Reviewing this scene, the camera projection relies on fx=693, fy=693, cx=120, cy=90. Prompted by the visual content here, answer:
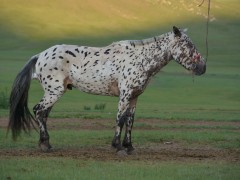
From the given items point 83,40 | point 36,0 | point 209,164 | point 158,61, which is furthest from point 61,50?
point 36,0

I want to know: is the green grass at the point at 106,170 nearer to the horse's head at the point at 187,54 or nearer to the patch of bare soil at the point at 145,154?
the patch of bare soil at the point at 145,154

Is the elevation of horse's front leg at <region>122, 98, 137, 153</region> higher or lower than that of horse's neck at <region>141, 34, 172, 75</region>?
lower

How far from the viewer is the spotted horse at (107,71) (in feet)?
43.4

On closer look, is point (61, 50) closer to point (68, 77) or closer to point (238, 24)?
point (68, 77)

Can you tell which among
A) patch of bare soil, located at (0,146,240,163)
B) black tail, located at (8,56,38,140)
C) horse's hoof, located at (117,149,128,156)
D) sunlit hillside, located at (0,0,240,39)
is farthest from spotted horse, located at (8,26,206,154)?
sunlit hillside, located at (0,0,240,39)

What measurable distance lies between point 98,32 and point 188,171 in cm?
12479

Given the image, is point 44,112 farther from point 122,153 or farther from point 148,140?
point 148,140

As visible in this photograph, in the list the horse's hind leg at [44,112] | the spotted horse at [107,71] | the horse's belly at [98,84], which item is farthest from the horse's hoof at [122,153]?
the horse's hind leg at [44,112]

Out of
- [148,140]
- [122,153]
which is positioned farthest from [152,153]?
[148,140]

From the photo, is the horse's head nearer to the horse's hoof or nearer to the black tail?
the horse's hoof

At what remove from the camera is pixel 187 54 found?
13.4 metres

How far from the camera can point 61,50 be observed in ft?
44.7

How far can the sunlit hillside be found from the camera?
134375mm

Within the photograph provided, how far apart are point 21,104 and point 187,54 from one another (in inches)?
132
